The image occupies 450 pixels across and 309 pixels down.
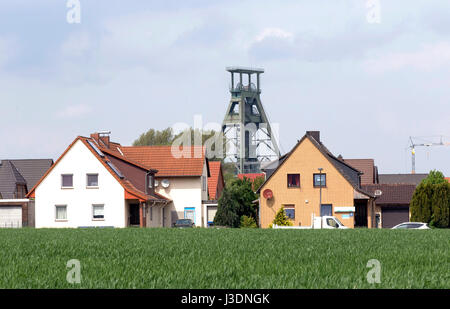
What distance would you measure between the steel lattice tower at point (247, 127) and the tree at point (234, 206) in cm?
6068

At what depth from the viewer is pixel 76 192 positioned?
62781 mm

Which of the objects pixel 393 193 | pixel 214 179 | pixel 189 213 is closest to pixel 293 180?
pixel 189 213

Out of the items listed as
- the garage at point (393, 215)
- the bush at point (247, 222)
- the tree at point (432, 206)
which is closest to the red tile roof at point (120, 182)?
the bush at point (247, 222)

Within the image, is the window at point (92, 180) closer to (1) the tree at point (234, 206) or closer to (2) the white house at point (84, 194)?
(2) the white house at point (84, 194)

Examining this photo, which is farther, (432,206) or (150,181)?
(150,181)

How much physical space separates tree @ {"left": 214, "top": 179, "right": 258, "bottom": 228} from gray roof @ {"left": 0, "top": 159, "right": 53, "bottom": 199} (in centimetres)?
2221

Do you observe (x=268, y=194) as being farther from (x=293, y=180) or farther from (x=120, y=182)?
(x=120, y=182)

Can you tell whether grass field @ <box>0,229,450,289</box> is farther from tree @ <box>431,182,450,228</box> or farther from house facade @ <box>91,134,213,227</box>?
house facade @ <box>91,134,213,227</box>

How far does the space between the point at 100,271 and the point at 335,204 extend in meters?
50.8

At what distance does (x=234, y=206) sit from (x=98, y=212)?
1074cm

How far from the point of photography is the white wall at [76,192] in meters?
62.1

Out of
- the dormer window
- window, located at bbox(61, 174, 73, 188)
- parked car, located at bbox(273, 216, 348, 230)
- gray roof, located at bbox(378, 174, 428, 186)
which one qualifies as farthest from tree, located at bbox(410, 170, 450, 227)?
gray roof, located at bbox(378, 174, 428, 186)

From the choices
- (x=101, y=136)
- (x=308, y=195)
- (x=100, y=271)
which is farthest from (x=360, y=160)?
(x=100, y=271)
